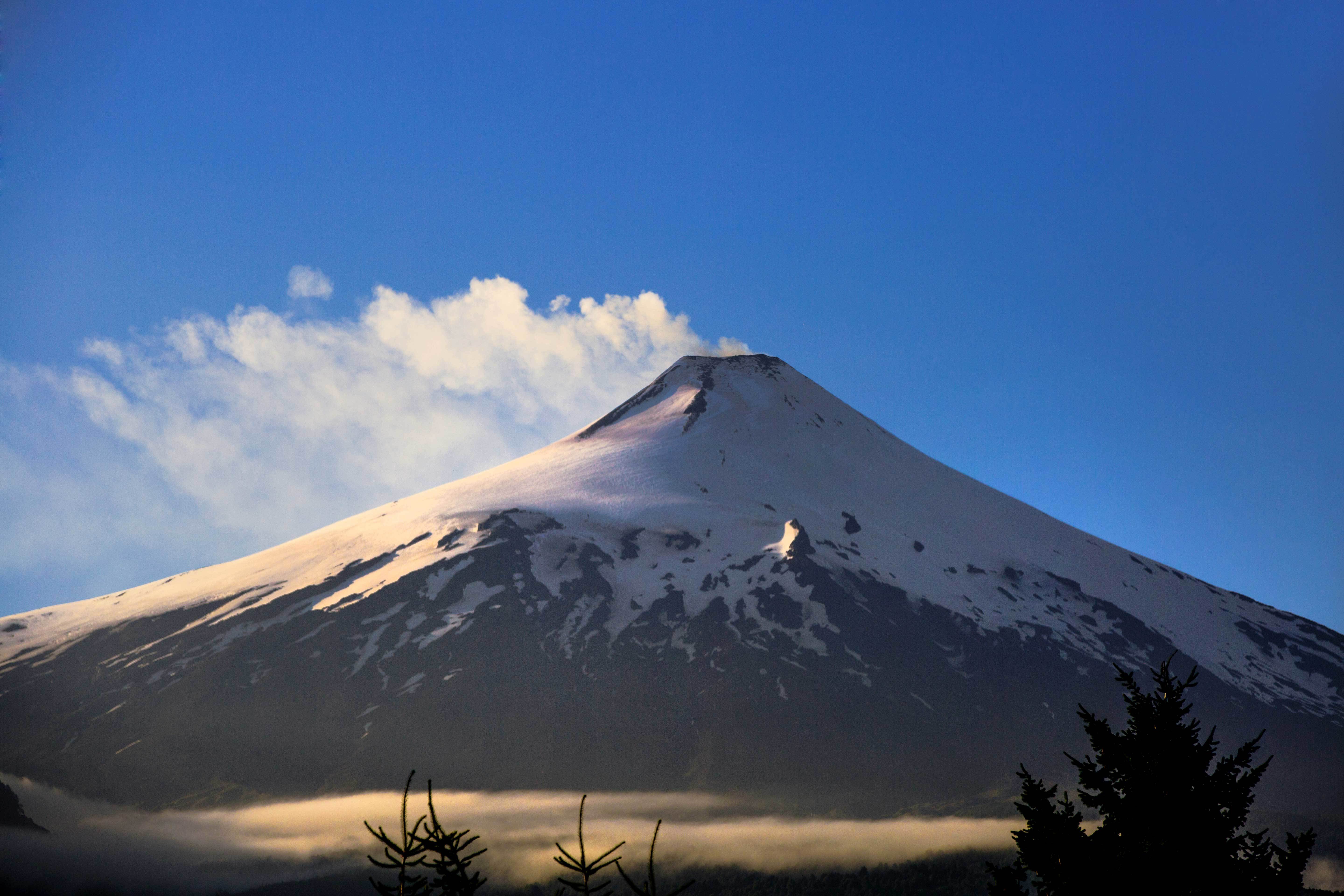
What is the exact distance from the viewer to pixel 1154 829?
11.3 m

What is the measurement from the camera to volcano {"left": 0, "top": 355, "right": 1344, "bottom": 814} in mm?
123500

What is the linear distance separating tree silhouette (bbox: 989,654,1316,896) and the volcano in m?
109

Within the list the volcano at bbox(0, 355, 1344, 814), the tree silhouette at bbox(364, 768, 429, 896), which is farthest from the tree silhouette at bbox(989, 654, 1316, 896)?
the volcano at bbox(0, 355, 1344, 814)

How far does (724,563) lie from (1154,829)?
460 feet

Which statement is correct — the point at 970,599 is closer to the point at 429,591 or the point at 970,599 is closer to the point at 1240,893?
the point at 429,591

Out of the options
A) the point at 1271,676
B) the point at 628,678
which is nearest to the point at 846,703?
the point at 628,678

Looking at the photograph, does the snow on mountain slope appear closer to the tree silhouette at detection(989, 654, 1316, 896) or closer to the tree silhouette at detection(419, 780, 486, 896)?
the tree silhouette at detection(989, 654, 1316, 896)

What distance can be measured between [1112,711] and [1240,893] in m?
161

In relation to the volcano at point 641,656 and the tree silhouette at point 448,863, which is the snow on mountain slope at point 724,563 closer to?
the volcano at point 641,656

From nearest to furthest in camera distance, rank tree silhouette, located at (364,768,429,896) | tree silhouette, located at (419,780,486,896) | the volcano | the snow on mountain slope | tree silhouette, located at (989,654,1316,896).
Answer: tree silhouette, located at (364,768,429,896) < tree silhouette, located at (419,780,486,896) < tree silhouette, located at (989,654,1316,896) < the volcano < the snow on mountain slope

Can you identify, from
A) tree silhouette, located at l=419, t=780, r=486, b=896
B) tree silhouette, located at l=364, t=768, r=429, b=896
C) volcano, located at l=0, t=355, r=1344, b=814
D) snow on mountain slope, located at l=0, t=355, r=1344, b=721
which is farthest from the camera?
snow on mountain slope, located at l=0, t=355, r=1344, b=721

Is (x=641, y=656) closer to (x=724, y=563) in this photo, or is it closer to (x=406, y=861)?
(x=724, y=563)

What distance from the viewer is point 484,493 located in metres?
164

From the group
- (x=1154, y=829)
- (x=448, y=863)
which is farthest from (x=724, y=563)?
(x=448, y=863)
